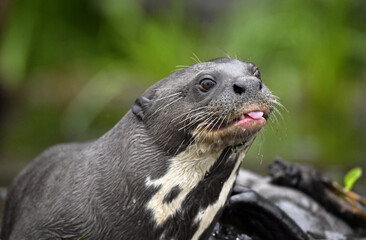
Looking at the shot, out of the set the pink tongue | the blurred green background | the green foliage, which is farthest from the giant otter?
the green foliage

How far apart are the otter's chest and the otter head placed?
0.07 metres

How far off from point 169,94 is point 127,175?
441mm

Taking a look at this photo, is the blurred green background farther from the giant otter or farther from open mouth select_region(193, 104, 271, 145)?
open mouth select_region(193, 104, 271, 145)

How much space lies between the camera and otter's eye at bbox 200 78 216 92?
3.31 m

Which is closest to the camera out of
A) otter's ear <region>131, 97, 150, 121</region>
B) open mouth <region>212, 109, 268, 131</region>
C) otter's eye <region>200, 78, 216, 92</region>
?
open mouth <region>212, 109, 268, 131</region>

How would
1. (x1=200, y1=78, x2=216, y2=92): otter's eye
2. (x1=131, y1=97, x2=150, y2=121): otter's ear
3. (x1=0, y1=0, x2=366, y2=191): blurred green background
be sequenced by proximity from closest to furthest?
(x1=200, y1=78, x2=216, y2=92): otter's eye, (x1=131, y1=97, x2=150, y2=121): otter's ear, (x1=0, y1=0, x2=366, y2=191): blurred green background

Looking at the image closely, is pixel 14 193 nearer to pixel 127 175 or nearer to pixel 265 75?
pixel 127 175

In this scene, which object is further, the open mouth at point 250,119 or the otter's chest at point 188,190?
the otter's chest at point 188,190

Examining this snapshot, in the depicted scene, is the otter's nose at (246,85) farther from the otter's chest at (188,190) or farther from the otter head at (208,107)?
the otter's chest at (188,190)

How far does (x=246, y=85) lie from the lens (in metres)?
3.19

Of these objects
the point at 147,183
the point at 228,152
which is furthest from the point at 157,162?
the point at 228,152

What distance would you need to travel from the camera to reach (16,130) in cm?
1039

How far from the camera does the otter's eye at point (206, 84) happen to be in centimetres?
331

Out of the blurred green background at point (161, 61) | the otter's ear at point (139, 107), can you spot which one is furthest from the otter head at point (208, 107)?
the blurred green background at point (161, 61)
